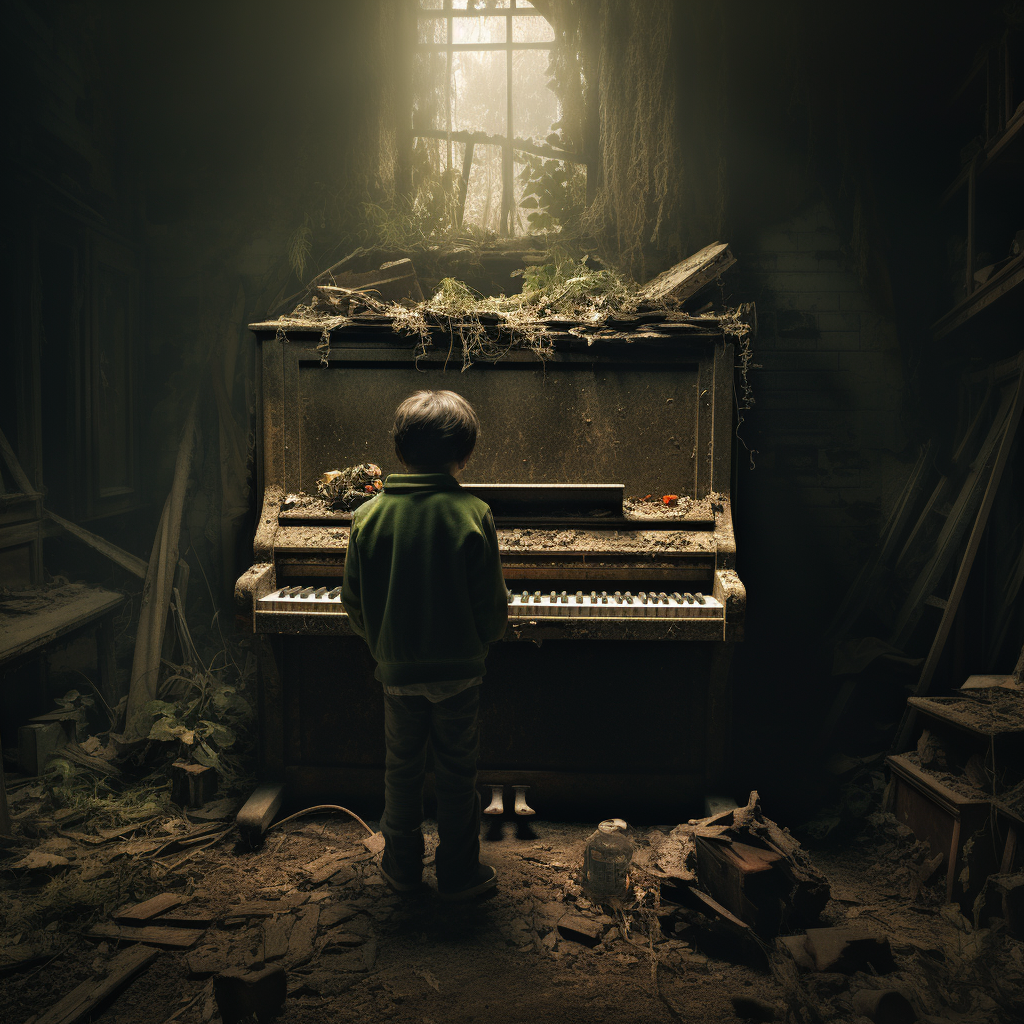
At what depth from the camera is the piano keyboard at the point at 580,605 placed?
2.60 m

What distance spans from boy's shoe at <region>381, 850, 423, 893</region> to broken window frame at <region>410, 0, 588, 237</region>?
3977mm

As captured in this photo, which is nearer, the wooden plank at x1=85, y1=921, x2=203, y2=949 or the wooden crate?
the wooden plank at x1=85, y1=921, x2=203, y2=949

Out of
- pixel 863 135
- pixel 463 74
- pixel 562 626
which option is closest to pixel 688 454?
pixel 562 626

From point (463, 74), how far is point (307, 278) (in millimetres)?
1804

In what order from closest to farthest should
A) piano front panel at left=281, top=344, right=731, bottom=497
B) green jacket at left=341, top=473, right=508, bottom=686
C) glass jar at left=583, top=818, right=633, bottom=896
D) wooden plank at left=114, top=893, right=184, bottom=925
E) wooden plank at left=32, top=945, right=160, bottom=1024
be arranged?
1. wooden plank at left=32, top=945, right=160, bottom=1024
2. green jacket at left=341, top=473, right=508, bottom=686
3. wooden plank at left=114, top=893, right=184, bottom=925
4. glass jar at left=583, top=818, right=633, bottom=896
5. piano front panel at left=281, top=344, right=731, bottom=497

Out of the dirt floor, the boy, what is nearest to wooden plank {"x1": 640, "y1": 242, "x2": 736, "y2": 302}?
the boy

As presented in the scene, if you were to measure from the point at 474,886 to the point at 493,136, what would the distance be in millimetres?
4647

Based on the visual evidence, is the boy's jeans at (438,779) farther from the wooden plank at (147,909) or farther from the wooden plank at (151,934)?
the wooden plank at (147,909)

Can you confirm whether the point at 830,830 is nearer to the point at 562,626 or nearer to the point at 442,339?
the point at 562,626

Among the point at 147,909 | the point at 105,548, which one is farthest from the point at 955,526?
the point at 105,548

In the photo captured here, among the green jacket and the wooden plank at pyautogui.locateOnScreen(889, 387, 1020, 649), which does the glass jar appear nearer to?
the green jacket

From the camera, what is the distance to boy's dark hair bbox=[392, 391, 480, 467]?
2115 mm

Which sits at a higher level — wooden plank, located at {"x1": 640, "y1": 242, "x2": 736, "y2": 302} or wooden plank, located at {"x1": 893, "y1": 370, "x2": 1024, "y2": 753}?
wooden plank, located at {"x1": 640, "y1": 242, "x2": 736, "y2": 302}

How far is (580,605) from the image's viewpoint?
2607 millimetres
